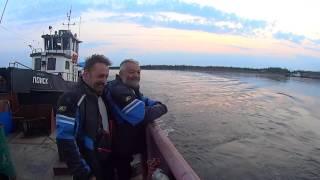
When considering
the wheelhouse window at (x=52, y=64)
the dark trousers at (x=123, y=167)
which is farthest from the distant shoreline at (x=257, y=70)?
the dark trousers at (x=123, y=167)

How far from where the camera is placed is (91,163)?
12.3 ft

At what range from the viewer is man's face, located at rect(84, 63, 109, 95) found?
356cm

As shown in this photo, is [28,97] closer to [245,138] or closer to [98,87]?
[245,138]

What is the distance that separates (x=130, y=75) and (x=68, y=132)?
2.94 feet

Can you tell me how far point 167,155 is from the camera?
3494 mm

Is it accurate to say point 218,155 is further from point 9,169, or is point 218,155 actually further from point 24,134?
point 9,169

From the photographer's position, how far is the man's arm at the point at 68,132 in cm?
338

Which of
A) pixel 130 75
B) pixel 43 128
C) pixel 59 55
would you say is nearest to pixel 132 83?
pixel 130 75

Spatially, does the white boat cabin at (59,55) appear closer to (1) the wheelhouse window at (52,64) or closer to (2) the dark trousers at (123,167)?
(1) the wheelhouse window at (52,64)

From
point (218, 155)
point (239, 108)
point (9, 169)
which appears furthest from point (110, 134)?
point (239, 108)

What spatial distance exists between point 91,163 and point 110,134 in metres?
0.36

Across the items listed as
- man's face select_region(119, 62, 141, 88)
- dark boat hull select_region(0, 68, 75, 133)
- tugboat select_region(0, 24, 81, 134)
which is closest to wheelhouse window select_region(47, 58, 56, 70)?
tugboat select_region(0, 24, 81, 134)

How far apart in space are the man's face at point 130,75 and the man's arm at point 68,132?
0.72 meters

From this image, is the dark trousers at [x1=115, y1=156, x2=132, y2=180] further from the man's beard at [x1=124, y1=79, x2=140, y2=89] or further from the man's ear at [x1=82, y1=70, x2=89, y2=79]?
the man's ear at [x1=82, y1=70, x2=89, y2=79]
